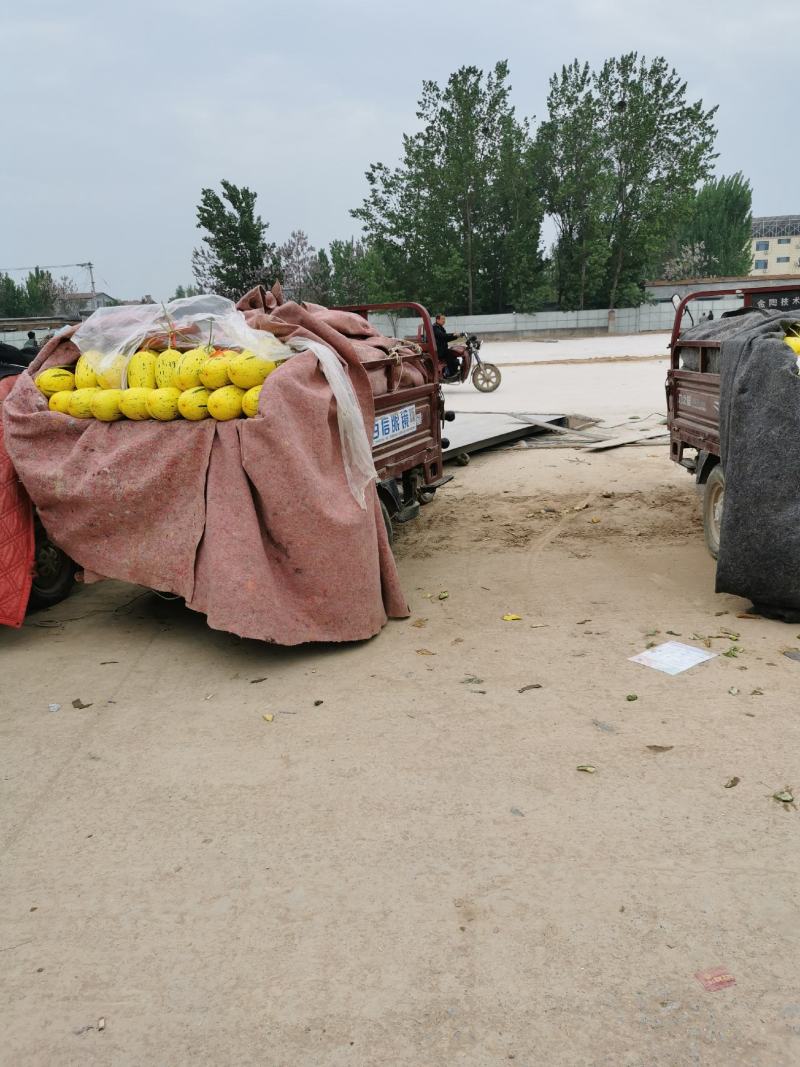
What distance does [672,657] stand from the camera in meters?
3.89

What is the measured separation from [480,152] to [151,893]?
43.6m

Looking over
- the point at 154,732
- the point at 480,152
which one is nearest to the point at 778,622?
the point at 154,732

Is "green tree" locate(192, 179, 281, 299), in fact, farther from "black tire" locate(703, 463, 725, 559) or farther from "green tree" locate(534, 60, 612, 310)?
"black tire" locate(703, 463, 725, 559)

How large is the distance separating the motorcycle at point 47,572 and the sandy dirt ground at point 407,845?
45cm

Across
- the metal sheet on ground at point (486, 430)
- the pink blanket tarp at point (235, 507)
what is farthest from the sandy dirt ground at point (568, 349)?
the pink blanket tarp at point (235, 507)

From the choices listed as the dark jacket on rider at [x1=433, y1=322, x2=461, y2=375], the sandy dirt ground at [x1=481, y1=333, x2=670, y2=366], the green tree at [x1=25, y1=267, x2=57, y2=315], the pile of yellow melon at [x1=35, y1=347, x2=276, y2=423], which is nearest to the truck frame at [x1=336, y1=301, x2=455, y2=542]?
the pile of yellow melon at [x1=35, y1=347, x2=276, y2=423]

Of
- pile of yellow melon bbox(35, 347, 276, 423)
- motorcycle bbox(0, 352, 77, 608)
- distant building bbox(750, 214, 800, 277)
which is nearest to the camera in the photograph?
pile of yellow melon bbox(35, 347, 276, 423)

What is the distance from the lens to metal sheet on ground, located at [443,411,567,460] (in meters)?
9.71

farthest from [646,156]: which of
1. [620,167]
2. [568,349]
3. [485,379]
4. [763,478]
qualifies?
[763,478]

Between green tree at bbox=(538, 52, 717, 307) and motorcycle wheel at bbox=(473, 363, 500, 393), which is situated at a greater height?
green tree at bbox=(538, 52, 717, 307)

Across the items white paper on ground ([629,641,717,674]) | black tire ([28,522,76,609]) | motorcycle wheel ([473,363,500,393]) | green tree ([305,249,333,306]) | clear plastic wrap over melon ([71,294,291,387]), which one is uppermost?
green tree ([305,249,333,306])

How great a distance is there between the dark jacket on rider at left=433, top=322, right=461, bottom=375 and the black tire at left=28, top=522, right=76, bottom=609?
911cm

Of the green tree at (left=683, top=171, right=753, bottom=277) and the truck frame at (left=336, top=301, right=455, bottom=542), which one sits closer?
the truck frame at (left=336, top=301, right=455, bottom=542)

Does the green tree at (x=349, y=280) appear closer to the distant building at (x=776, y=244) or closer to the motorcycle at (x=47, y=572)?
the motorcycle at (x=47, y=572)
